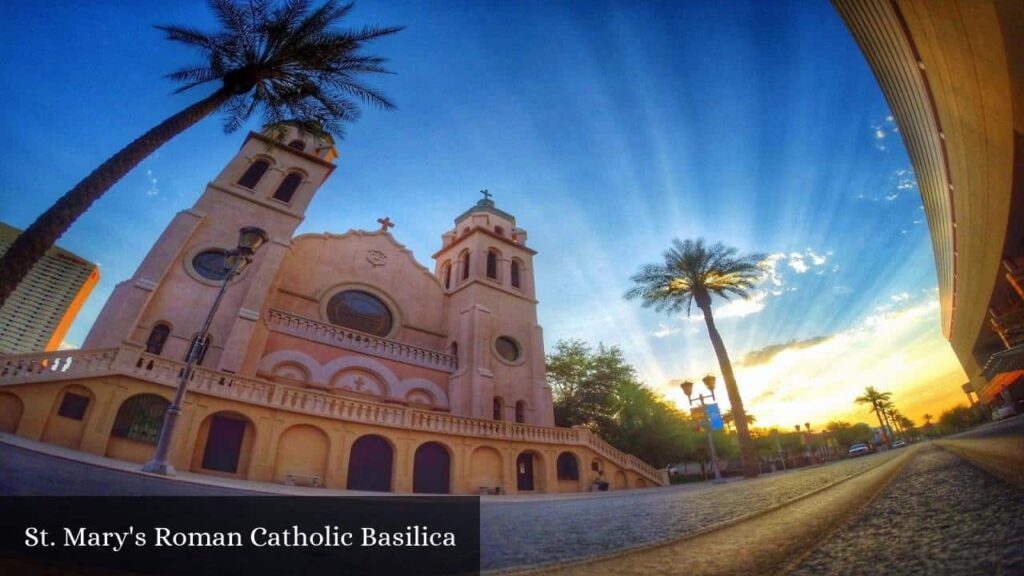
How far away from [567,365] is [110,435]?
2722 centimetres

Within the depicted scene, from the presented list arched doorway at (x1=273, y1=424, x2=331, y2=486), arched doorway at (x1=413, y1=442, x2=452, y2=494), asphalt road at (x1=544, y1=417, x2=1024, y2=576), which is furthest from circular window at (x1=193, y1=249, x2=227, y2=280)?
asphalt road at (x1=544, y1=417, x2=1024, y2=576)

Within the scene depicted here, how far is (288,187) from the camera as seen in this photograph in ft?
76.1

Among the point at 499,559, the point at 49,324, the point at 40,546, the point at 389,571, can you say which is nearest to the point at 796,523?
the point at 499,559

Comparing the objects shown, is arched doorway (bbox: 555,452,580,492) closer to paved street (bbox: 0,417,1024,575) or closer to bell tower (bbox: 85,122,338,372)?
bell tower (bbox: 85,122,338,372)

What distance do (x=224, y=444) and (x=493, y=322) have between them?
14674 mm

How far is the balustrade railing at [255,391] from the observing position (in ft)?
35.6

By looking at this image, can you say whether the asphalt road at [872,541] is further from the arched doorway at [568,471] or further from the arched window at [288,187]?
the arched window at [288,187]

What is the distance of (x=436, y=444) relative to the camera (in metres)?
17.3

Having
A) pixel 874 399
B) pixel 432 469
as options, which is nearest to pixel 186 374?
pixel 432 469

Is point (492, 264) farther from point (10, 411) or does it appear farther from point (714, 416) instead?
point (10, 411)

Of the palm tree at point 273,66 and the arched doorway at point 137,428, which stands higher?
the palm tree at point 273,66

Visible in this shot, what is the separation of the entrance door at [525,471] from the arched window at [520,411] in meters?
2.81

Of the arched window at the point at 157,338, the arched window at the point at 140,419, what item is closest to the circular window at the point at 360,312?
the arched window at the point at 157,338
